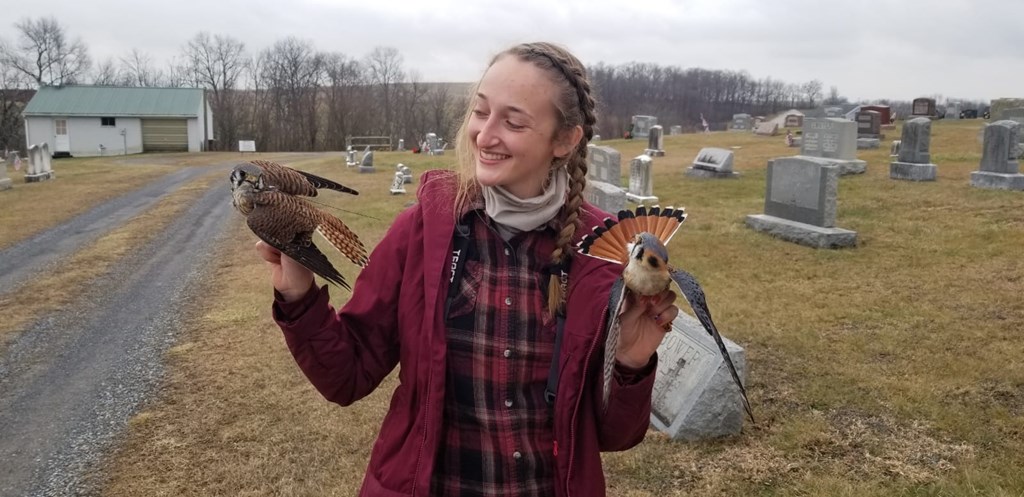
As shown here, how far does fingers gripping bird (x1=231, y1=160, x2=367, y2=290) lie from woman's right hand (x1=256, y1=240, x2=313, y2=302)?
1.2 inches

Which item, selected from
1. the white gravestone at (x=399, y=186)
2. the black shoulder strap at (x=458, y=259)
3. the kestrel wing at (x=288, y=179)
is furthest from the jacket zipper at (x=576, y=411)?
the white gravestone at (x=399, y=186)

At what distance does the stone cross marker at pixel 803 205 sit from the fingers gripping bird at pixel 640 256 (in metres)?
8.83

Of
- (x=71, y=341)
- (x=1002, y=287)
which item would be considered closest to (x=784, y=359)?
(x=1002, y=287)

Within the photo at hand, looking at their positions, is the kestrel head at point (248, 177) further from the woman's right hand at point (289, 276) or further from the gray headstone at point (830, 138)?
the gray headstone at point (830, 138)

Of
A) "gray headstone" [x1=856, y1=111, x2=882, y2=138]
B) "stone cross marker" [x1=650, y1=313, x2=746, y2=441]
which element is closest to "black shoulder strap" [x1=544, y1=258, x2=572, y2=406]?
"stone cross marker" [x1=650, y1=313, x2=746, y2=441]

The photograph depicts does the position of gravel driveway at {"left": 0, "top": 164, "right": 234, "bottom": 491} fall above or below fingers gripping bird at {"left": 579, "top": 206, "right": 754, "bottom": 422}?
below

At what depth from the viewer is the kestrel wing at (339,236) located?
177 cm

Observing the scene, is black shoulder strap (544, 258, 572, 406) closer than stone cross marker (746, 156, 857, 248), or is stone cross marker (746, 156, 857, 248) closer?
black shoulder strap (544, 258, 572, 406)

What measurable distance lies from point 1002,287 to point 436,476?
25.2 ft

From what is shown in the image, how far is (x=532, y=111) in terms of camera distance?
1676 mm

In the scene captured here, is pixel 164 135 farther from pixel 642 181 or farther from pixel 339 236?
pixel 339 236

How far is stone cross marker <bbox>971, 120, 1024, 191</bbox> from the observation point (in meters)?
12.7

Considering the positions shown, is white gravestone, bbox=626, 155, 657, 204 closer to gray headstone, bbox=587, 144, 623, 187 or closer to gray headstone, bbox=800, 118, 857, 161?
gray headstone, bbox=587, 144, 623, 187

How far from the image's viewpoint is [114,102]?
127 feet
